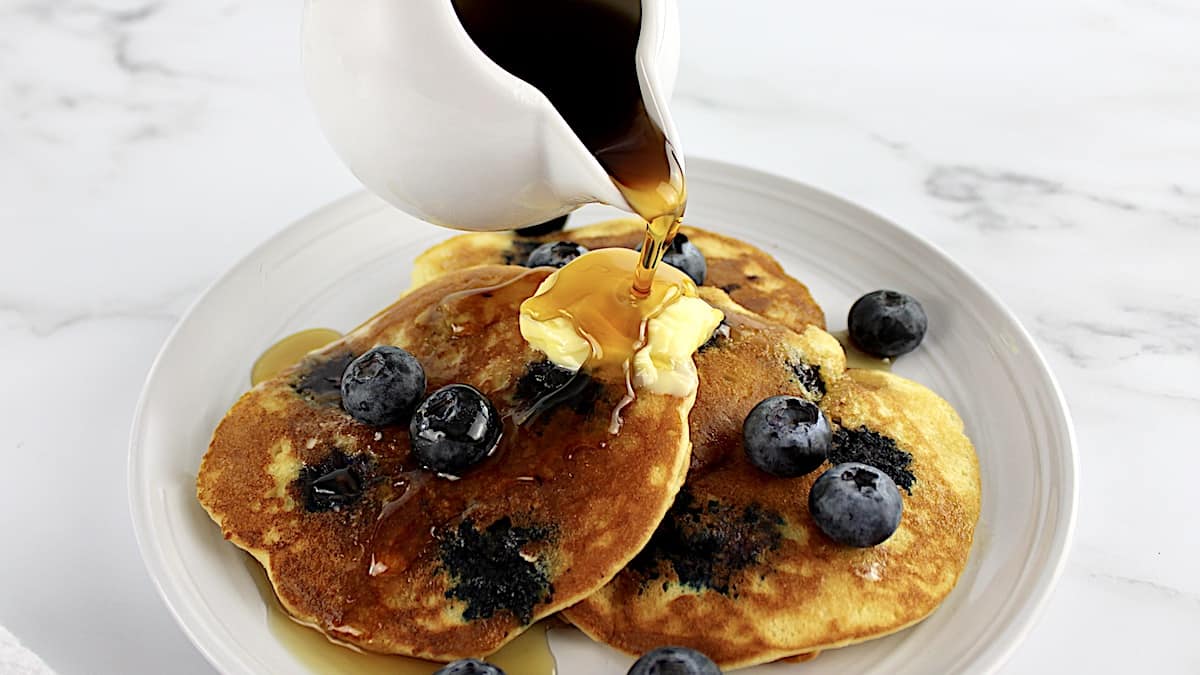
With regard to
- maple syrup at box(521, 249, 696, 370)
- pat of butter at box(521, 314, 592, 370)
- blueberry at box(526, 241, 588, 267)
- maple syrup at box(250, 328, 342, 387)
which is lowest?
maple syrup at box(250, 328, 342, 387)

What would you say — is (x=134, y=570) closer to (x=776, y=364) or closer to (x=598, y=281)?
(x=598, y=281)

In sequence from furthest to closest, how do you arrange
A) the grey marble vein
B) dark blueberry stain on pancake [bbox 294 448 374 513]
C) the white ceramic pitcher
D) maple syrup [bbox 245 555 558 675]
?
the grey marble vein < dark blueberry stain on pancake [bbox 294 448 374 513] < maple syrup [bbox 245 555 558 675] < the white ceramic pitcher

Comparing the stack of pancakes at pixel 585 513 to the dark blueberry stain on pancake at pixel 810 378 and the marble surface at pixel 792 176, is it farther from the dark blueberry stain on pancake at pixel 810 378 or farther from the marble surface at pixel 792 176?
the marble surface at pixel 792 176

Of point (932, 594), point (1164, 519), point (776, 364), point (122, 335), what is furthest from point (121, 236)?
point (1164, 519)

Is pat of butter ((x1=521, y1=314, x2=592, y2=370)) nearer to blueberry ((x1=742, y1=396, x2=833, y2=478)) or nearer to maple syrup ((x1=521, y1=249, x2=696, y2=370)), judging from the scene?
maple syrup ((x1=521, y1=249, x2=696, y2=370))

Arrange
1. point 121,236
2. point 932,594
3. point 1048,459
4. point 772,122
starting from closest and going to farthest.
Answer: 1. point 932,594
2. point 1048,459
3. point 121,236
4. point 772,122

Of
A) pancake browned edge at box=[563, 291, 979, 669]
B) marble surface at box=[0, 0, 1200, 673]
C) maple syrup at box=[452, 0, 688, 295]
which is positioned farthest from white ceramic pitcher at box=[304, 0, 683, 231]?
marble surface at box=[0, 0, 1200, 673]

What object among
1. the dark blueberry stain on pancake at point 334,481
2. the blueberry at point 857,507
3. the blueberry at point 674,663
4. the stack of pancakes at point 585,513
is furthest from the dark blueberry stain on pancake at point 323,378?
the blueberry at point 857,507
